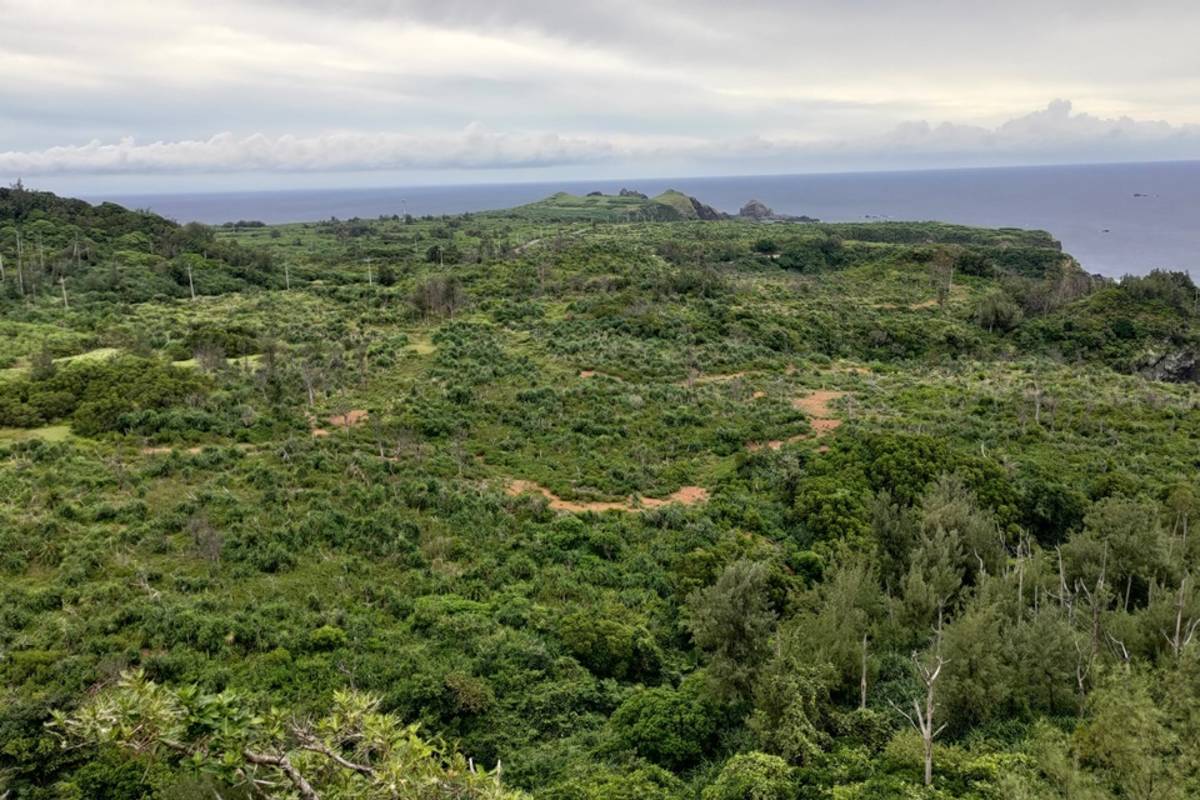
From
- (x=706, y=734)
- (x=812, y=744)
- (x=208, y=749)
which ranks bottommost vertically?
(x=706, y=734)

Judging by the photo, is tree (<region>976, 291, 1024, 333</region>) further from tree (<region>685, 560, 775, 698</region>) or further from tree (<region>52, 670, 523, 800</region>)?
tree (<region>52, 670, 523, 800</region>)

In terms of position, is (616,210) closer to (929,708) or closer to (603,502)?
(603,502)

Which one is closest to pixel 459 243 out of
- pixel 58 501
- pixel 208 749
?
pixel 58 501

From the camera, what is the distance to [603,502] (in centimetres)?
2245

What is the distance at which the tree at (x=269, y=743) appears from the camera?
433cm

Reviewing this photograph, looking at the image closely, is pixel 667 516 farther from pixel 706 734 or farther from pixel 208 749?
pixel 208 749

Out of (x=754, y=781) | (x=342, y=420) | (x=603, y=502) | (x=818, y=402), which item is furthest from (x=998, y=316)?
(x=754, y=781)

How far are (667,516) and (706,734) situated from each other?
9.25m

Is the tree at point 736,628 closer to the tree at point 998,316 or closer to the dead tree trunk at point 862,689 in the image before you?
the dead tree trunk at point 862,689

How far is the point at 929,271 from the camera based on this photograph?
68.6 meters

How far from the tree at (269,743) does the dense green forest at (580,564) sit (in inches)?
1.2

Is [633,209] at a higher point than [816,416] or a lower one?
higher

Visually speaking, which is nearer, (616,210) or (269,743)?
(269,743)

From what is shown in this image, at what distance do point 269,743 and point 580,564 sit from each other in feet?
44.6
